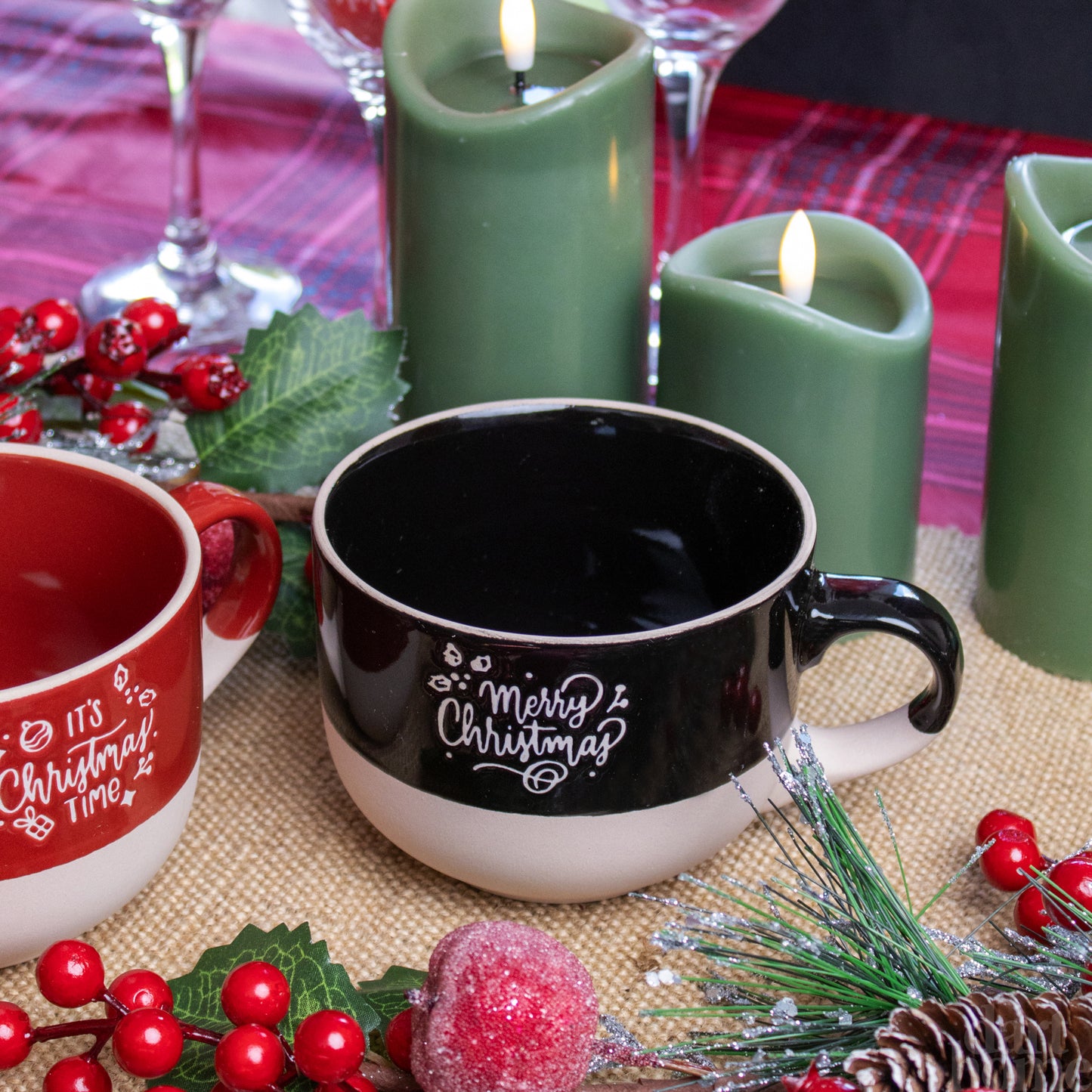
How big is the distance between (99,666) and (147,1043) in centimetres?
8

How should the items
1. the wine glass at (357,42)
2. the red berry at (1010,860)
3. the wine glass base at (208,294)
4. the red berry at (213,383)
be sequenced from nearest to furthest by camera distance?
the red berry at (1010,860)
the red berry at (213,383)
the wine glass at (357,42)
the wine glass base at (208,294)

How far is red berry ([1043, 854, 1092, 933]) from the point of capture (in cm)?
36

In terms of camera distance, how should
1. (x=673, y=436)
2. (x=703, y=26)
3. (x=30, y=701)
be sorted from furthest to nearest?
(x=703, y=26) → (x=673, y=436) → (x=30, y=701)

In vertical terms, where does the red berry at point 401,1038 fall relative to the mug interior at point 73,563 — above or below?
below

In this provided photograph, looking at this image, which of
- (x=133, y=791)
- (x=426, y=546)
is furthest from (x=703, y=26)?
(x=133, y=791)

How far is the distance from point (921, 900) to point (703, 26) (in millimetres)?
407

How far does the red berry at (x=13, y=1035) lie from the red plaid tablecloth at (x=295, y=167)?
1.57 feet

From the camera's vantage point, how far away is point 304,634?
49 centimetres

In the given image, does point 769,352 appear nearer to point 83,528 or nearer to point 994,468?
point 994,468

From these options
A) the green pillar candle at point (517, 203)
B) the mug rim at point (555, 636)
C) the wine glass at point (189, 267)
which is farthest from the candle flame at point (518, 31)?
Result: the wine glass at point (189, 267)

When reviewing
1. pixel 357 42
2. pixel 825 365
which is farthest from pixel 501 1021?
pixel 357 42

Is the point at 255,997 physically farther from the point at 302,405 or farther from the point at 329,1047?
the point at 302,405

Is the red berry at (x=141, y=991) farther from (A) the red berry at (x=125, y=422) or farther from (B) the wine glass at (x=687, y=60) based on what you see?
(B) the wine glass at (x=687, y=60)

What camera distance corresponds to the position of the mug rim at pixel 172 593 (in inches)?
12.8
